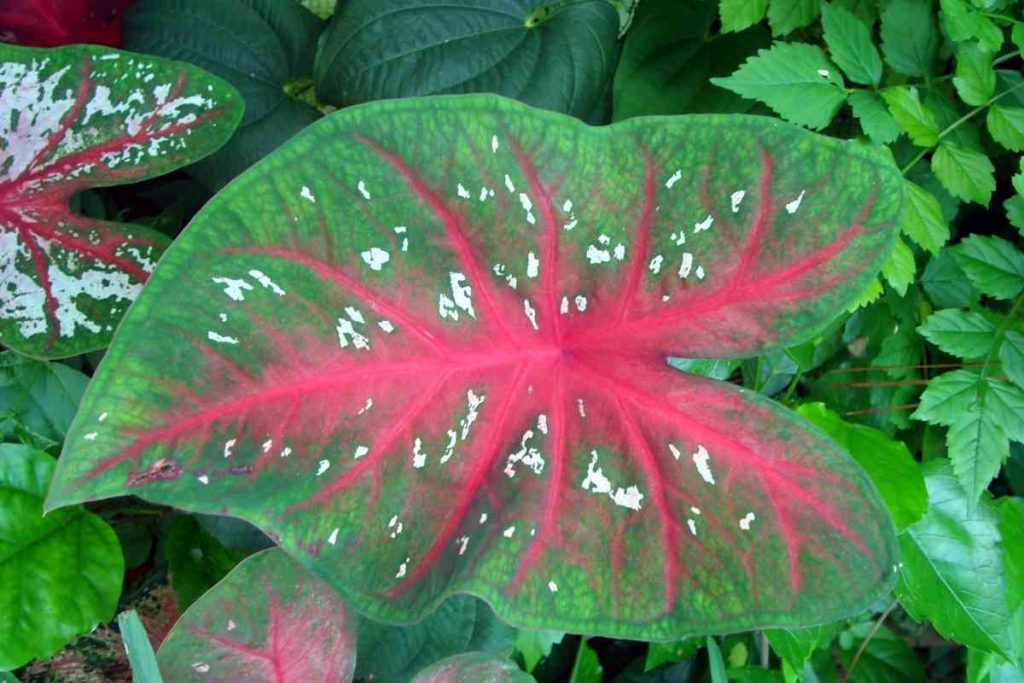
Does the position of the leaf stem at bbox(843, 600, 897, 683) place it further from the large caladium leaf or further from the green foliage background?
the large caladium leaf

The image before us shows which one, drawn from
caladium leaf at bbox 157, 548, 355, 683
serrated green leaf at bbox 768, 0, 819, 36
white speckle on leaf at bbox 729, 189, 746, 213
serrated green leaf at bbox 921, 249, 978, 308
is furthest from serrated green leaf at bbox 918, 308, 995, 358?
caladium leaf at bbox 157, 548, 355, 683

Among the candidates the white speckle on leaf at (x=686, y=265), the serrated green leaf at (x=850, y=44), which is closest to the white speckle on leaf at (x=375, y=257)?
the white speckle on leaf at (x=686, y=265)

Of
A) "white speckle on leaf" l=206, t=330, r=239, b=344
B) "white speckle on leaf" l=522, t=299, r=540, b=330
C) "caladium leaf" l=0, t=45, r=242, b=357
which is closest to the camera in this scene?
"white speckle on leaf" l=206, t=330, r=239, b=344

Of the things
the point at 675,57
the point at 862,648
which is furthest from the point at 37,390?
the point at 862,648

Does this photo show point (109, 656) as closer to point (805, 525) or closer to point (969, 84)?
A: point (805, 525)

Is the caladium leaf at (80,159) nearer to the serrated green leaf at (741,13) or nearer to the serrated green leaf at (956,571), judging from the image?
the serrated green leaf at (741,13)

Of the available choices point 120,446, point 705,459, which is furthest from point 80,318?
point 705,459
